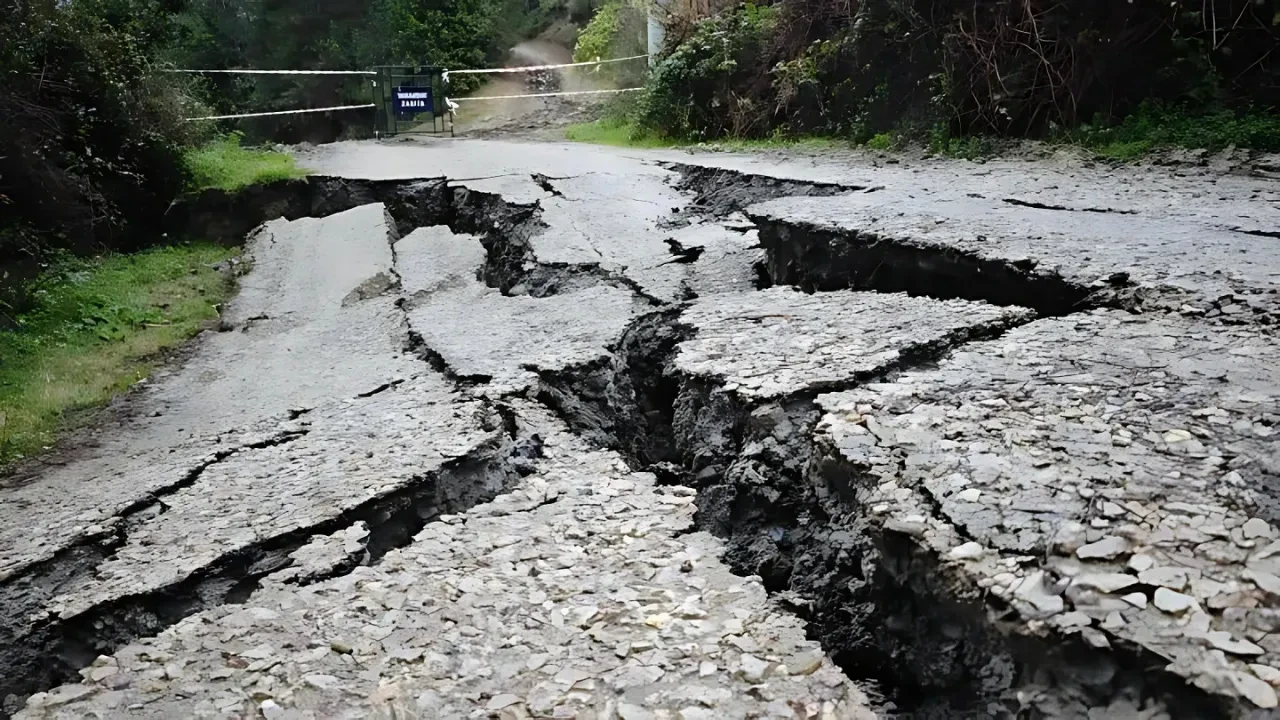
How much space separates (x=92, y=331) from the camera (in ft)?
20.8

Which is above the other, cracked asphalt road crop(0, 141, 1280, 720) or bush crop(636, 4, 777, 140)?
bush crop(636, 4, 777, 140)

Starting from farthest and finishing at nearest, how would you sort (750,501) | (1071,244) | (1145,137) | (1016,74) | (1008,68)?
(1008,68) → (1016,74) → (1145,137) → (1071,244) → (750,501)

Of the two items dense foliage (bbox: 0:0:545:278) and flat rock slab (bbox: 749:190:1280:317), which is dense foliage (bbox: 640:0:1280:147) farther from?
dense foliage (bbox: 0:0:545:278)

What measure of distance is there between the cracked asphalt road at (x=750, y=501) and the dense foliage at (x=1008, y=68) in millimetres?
2132

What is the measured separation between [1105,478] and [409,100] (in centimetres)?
1447

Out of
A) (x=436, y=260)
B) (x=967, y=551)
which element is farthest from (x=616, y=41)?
(x=967, y=551)

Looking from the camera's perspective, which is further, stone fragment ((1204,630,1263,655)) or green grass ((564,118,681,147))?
green grass ((564,118,681,147))

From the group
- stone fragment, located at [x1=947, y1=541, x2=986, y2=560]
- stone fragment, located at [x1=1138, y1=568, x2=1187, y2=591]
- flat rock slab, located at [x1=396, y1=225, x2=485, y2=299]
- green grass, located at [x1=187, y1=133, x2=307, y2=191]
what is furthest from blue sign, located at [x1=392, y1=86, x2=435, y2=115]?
stone fragment, located at [x1=1138, y1=568, x2=1187, y2=591]

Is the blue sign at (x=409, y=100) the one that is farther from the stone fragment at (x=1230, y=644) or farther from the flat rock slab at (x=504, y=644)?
the stone fragment at (x=1230, y=644)

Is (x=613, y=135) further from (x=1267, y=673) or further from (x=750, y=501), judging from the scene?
(x=1267, y=673)

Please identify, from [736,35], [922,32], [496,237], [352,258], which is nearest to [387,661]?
[496,237]

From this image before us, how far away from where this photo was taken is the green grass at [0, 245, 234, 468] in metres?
4.85

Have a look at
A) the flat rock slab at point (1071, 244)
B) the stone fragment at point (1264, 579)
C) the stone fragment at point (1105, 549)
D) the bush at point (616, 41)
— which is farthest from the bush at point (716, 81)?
the stone fragment at point (1264, 579)

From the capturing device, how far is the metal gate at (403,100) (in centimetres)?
1473
